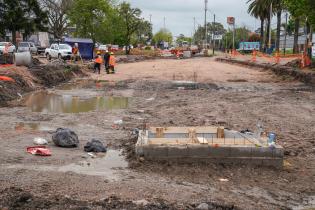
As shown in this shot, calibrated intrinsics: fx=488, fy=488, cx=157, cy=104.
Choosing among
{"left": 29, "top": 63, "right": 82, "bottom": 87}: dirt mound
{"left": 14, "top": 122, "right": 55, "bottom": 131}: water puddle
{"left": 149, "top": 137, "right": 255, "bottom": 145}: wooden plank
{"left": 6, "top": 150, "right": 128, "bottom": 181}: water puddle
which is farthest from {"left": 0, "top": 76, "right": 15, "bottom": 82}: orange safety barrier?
{"left": 149, "top": 137, "right": 255, "bottom": 145}: wooden plank

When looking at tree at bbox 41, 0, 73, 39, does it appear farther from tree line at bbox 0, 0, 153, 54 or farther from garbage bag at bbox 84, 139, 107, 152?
garbage bag at bbox 84, 139, 107, 152

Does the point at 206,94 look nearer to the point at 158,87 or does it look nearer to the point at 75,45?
the point at 158,87

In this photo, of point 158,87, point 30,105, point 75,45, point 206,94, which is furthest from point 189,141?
point 75,45

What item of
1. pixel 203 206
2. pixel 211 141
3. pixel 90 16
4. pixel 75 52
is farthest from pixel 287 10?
pixel 90 16

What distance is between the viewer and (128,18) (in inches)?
3383

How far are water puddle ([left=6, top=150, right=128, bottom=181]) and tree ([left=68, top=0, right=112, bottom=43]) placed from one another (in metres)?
53.7

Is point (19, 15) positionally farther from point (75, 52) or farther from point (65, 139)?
point (65, 139)

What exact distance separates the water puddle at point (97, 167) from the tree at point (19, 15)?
4526 cm

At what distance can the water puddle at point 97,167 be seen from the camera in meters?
7.80

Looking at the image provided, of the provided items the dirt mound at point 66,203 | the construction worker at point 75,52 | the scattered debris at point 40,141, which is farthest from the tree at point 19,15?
the dirt mound at point 66,203

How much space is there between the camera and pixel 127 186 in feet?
23.1

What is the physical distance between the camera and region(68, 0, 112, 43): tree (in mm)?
60844

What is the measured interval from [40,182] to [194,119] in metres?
7.29

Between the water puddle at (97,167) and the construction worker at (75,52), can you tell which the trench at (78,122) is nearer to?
the water puddle at (97,167)
